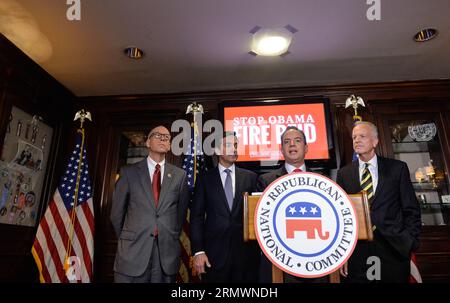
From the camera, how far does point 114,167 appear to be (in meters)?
3.47

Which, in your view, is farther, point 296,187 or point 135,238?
point 135,238

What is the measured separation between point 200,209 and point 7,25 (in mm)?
2194

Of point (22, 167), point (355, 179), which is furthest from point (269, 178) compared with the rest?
point (22, 167)

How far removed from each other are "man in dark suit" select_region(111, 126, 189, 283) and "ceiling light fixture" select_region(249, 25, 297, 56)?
1.20 m

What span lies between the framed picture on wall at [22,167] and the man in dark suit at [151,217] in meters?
1.22

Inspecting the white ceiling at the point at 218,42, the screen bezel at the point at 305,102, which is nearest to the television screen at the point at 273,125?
the screen bezel at the point at 305,102

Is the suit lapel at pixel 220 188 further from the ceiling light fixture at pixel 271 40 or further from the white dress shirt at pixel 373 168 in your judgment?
the ceiling light fixture at pixel 271 40

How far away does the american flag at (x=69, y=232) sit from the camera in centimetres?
272

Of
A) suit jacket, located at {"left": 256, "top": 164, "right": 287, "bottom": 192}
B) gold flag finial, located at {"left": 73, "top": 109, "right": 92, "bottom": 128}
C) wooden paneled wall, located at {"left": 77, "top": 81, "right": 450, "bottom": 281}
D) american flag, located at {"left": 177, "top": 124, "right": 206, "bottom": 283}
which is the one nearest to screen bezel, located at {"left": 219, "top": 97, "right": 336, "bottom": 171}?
wooden paneled wall, located at {"left": 77, "top": 81, "right": 450, "bottom": 281}

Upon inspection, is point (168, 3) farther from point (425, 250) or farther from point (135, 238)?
point (425, 250)

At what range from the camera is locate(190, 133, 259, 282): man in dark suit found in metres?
1.90

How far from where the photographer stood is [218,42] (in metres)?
2.68

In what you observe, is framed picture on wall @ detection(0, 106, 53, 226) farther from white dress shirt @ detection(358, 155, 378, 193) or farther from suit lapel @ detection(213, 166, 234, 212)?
white dress shirt @ detection(358, 155, 378, 193)
